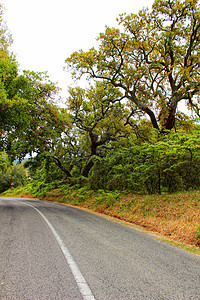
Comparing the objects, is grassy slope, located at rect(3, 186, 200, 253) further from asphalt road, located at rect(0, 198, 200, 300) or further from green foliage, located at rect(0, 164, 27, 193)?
green foliage, located at rect(0, 164, 27, 193)

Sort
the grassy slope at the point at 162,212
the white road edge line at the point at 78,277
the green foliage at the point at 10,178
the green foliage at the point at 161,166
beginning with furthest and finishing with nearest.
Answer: the green foliage at the point at 10,178
the green foliage at the point at 161,166
the grassy slope at the point at 162,212
the white road edge line at the point at 78,277

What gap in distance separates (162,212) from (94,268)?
209 inches

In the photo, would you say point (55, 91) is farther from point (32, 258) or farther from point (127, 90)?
point (32, 258)

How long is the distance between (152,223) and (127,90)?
9509mm

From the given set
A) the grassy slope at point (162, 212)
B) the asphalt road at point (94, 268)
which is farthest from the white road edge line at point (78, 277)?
the grassy slope at point (162, 212)

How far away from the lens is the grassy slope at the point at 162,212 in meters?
6.43

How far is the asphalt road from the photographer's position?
287 centimetres

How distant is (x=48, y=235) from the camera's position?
20.5ft

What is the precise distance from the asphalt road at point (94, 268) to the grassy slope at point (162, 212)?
0.97 meters

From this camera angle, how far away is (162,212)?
328 inches

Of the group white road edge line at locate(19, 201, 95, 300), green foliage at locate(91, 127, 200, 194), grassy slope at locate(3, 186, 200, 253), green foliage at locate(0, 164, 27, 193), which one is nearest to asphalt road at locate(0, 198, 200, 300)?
white road edge line at locate(19, 201, 95, 300)

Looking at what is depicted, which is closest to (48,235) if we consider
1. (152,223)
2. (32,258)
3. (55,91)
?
(32,258)

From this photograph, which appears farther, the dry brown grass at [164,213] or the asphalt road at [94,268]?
the dry brown grass at [164,213]

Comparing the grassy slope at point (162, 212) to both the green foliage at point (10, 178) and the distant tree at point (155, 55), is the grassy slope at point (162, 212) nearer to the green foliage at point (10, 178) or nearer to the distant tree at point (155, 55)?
the distant tree at point (155, 55)
